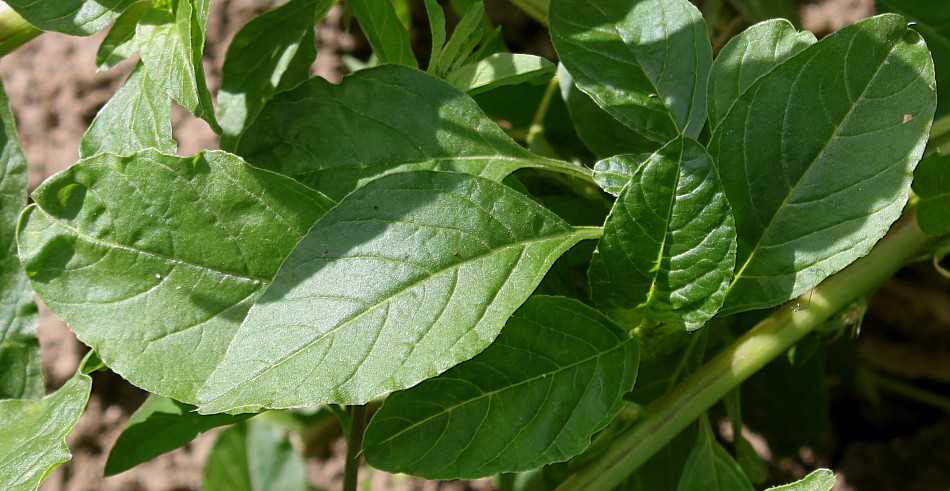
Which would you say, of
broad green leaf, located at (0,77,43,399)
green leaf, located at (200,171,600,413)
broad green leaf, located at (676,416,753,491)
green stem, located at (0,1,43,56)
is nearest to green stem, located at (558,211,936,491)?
broad green leaf, located at (676,416,753,491)

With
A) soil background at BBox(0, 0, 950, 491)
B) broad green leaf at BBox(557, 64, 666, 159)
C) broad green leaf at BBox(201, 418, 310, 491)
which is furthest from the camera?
soil background at BBox(0, 0, 950, 491)

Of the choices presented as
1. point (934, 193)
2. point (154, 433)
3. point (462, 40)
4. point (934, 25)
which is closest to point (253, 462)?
point (154, 433)

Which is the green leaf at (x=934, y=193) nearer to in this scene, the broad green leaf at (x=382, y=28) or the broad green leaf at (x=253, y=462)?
the broad green leaf at (x=382, y=28)

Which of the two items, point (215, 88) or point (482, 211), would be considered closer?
point (482, 211)

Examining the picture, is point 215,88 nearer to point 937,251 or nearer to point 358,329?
point 358,329

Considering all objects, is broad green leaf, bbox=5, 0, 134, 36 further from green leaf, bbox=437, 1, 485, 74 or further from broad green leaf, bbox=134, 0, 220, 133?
green leaf, bbox=437, 1, 485, 74

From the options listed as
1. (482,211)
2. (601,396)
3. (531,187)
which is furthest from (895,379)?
(482,211)

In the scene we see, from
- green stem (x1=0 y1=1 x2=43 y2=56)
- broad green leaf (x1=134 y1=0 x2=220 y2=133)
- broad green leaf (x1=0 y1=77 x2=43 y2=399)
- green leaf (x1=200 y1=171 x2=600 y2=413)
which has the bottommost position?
broad green leaf (x1=0 y1=77 x2=43 y2=399)
